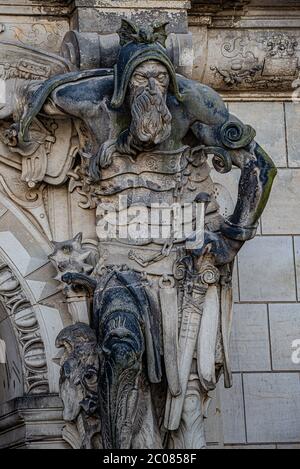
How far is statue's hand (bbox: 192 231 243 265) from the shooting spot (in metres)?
12.1

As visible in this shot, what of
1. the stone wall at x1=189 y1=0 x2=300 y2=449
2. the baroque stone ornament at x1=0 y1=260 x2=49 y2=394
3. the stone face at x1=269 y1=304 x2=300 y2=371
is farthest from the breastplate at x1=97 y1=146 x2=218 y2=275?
the stone face at x1=269 y1=304 x2=300 y2=371

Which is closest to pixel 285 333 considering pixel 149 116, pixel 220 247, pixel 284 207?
pixel 284 207

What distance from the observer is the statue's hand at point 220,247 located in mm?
12094

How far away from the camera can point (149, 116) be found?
39.4 feet

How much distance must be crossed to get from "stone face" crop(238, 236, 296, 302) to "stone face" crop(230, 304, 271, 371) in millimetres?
88

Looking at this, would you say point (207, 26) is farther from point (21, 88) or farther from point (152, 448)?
point (152, 448)

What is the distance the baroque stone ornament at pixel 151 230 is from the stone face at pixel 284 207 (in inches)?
34.0

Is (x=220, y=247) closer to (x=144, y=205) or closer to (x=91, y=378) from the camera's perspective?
(x=144, y=205)

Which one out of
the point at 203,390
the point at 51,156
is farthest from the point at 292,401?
the point at 51,156

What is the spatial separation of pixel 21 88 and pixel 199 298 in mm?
1716

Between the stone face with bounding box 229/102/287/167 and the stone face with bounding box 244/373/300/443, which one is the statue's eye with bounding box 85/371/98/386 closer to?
the stone face with bounding box 244/373/300/443

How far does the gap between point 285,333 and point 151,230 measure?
137 centimetres

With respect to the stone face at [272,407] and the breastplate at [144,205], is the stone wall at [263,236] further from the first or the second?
the breastplate at [144,205]

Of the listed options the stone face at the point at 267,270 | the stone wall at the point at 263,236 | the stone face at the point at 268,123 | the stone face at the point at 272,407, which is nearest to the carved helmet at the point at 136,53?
the stone wall at the point at 263,236
